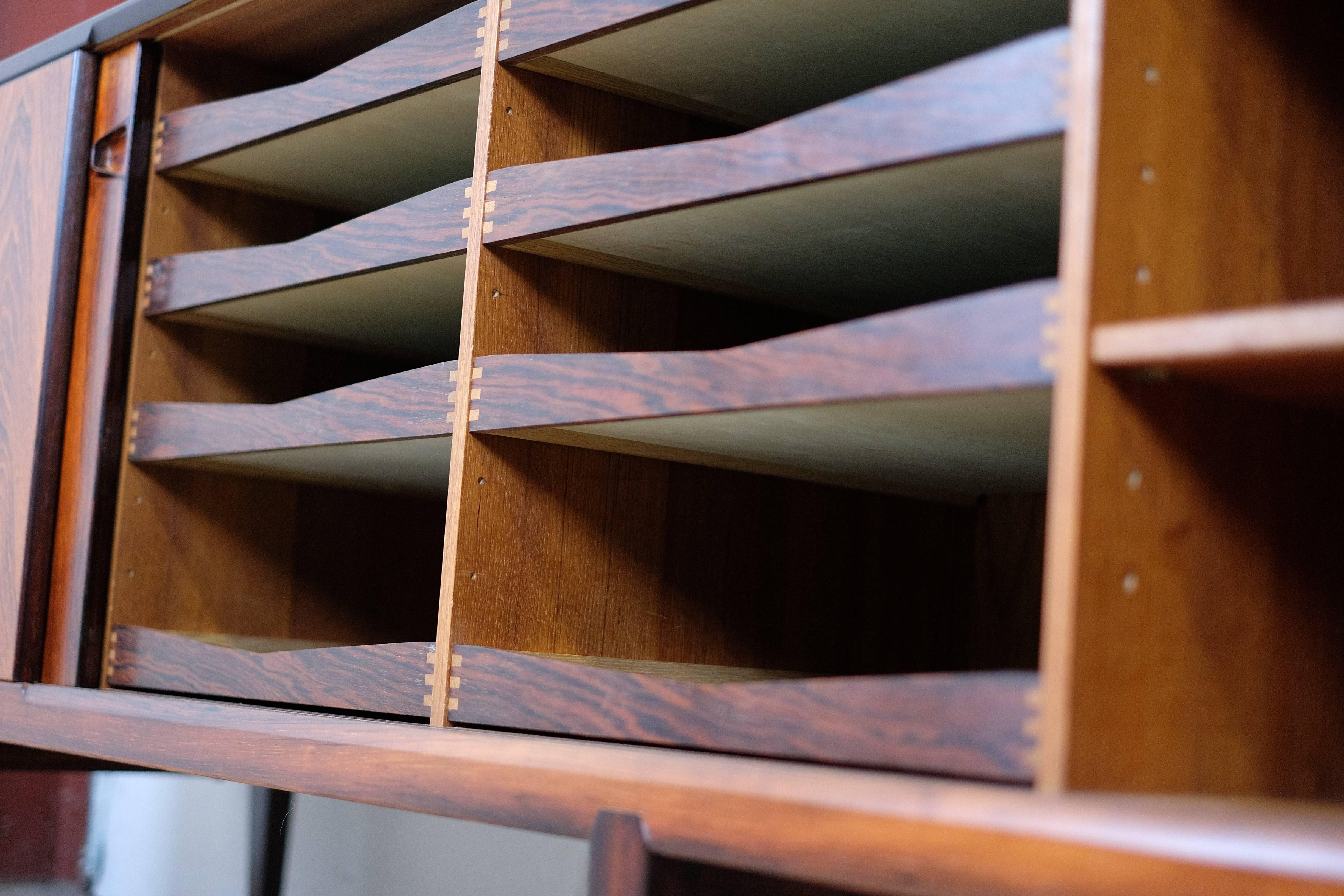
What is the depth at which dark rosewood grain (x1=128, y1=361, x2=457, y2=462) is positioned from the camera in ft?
3.51

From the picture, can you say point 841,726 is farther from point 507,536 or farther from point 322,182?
point 322,182

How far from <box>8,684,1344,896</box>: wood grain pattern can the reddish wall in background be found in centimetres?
182

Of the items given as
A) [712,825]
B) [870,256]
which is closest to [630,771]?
[712,825]

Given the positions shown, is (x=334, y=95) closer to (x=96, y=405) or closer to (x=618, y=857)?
(x=96, y=405)

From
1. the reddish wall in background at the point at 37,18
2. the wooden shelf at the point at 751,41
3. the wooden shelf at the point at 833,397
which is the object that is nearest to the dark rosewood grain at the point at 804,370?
the wooden shelf at the point at 833,397

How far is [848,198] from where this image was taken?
Result: 896 mm

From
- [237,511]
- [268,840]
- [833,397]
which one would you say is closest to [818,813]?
[833,397]

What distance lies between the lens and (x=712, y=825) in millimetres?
716

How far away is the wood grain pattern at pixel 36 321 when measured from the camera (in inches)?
52.8

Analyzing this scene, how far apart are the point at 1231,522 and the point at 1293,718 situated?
0.44 ft

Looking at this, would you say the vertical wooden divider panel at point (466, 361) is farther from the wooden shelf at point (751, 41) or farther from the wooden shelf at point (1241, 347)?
the wooden shelf at point (1241, 347)

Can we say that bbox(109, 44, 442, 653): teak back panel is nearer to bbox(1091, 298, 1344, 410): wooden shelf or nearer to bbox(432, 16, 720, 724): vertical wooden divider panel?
bbox(432, 16, 720, 724): vertical wooden divider panel

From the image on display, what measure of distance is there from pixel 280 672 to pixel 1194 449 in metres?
0.80

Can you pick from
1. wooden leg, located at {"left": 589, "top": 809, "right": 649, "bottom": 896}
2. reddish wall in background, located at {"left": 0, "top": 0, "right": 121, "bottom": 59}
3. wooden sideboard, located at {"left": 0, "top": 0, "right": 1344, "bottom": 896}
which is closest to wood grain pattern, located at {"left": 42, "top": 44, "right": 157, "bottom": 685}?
wooden sideboard, located at {"left": 0, "top": 0, "right": 1344, "bottom": 896}
